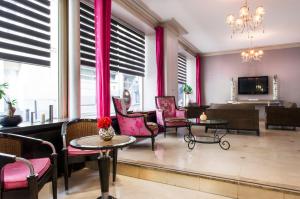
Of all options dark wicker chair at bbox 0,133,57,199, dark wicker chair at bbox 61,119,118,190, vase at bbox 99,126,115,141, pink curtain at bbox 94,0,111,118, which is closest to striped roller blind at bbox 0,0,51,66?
pink curtain at bbox 94,0,111,118

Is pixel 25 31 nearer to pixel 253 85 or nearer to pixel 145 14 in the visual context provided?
pixel 145 14

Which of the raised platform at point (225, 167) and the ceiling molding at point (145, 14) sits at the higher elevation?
the ceiling molding at point (145, 14)

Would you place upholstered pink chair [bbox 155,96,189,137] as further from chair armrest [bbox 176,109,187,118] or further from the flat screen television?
the flat screen television

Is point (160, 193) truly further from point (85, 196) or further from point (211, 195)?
point (85, 196)

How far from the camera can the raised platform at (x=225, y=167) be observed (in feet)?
7.50

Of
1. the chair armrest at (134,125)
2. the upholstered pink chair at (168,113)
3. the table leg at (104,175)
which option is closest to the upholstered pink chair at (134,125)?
the chair armrest at (134,125)

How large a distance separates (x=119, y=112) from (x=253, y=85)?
270 inches

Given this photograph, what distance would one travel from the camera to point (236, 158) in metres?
3.18

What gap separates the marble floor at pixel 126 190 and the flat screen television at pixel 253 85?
7.39m

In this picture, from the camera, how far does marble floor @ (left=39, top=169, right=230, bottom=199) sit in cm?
238

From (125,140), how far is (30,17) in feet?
7.28

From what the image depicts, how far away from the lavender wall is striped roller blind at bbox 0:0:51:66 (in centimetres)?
768

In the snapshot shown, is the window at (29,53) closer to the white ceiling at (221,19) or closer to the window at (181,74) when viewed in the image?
the white ceiling at (221,19)

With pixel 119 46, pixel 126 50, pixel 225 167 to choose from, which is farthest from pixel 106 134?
pixel 126 50
